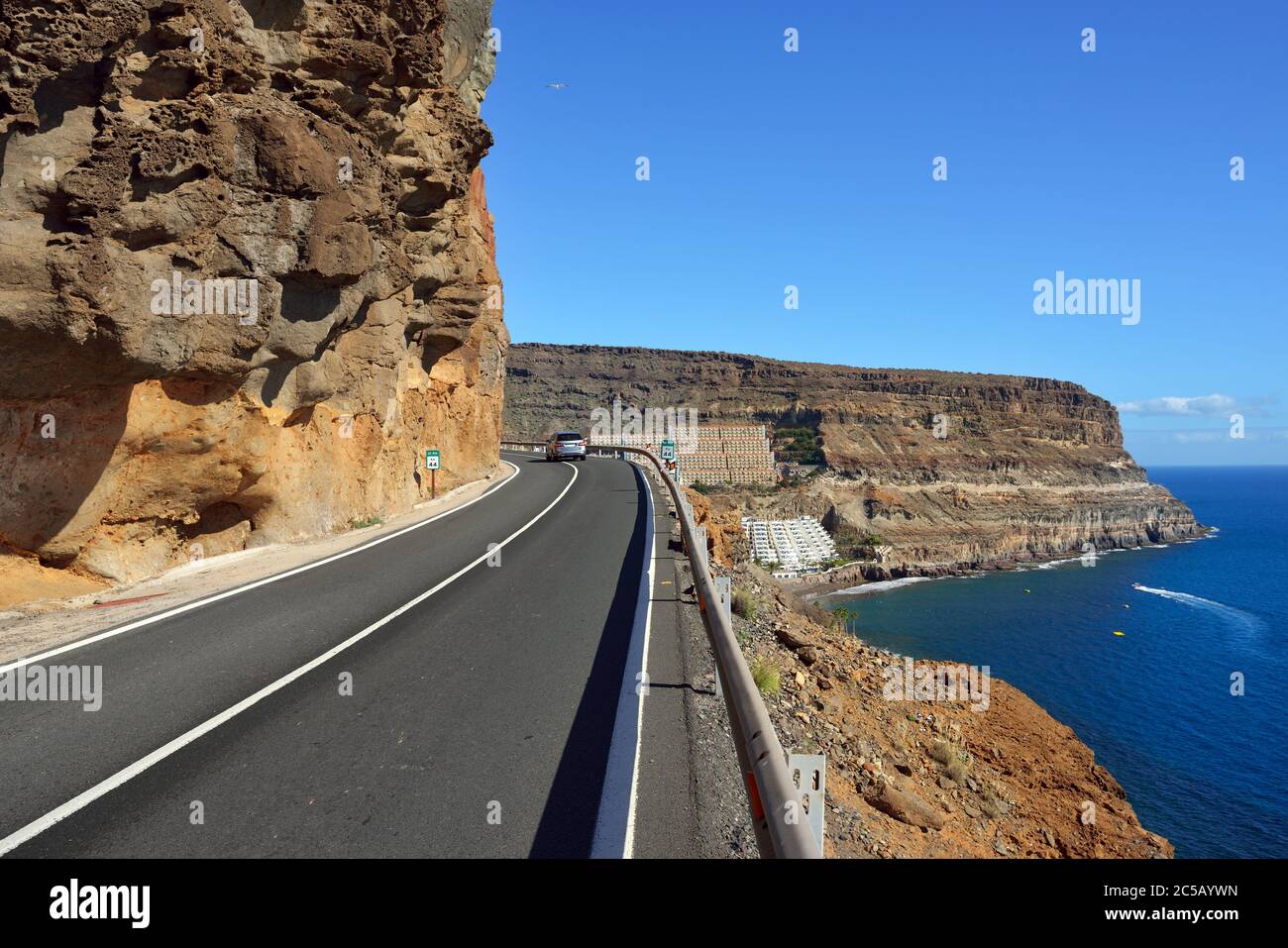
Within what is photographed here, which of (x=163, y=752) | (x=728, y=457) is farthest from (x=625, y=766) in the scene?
(x=728, y=457)

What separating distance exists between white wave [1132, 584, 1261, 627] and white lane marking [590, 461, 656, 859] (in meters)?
79.4

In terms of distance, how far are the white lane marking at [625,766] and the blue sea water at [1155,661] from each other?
90.6 ft

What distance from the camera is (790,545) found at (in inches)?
3324

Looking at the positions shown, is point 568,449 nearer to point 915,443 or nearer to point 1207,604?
point 1207,604

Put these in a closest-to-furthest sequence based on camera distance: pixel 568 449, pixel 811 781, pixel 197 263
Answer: pixel 811 781
pixel 197 263
pixel 568 449

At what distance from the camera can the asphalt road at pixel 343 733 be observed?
12.8 ft

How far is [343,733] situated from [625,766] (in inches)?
86.1

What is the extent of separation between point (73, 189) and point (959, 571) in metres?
96.4

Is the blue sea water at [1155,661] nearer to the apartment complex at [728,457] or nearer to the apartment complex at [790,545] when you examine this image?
the apartment complex at [790,545]

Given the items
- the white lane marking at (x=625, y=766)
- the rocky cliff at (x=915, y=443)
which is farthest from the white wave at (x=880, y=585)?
the white lane marking at (x=625, y=766)

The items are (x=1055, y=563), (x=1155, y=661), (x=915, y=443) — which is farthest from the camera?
(x=915, y=443)
